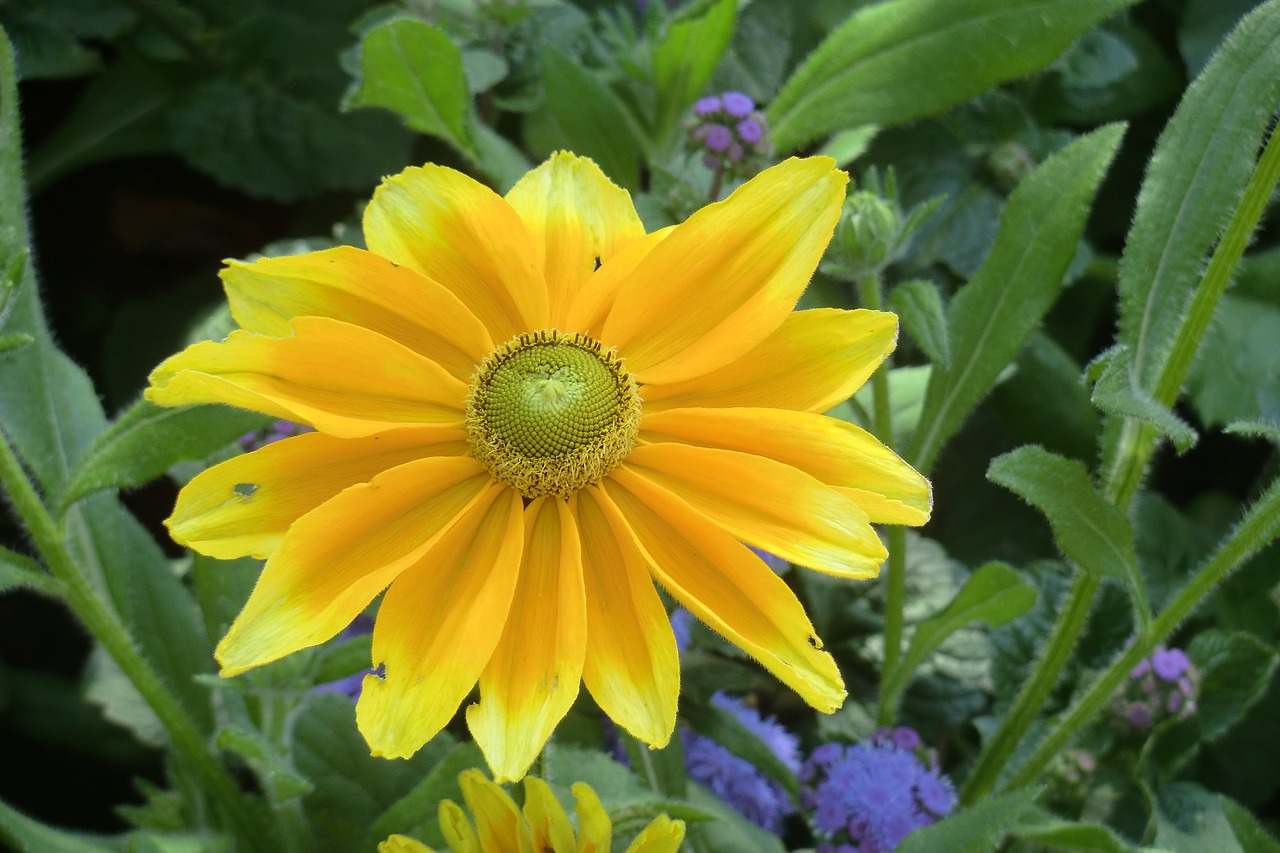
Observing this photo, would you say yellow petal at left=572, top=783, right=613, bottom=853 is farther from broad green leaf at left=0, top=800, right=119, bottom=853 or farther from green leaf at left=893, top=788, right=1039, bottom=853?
broad green leaf at left=0, top=800, right=119, bottom=853

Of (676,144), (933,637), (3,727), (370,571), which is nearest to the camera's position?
(370,571)

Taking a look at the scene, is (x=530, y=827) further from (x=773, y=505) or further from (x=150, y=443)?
(x=150, y=443)

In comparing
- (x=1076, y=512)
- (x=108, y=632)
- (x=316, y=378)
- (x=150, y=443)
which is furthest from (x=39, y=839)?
(x=1076, y=512)

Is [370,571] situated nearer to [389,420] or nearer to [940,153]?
[389,420]

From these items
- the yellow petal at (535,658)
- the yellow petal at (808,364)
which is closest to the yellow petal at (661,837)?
the yellow petal at (535,658)

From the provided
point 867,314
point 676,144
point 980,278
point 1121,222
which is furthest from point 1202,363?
point 867,314
